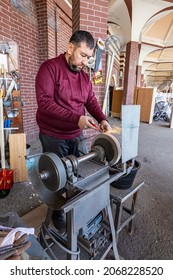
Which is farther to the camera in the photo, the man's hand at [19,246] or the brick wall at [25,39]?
the brick wall at [25,39]

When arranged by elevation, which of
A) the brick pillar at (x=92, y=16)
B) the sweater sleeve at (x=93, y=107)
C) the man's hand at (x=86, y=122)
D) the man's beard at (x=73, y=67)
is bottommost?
the man's hand at (x=86, y=122)

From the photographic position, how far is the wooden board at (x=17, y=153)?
7.27ft

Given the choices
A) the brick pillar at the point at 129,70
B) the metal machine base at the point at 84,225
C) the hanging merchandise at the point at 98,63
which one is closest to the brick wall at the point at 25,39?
the hanging merchandise at the point at 98,63

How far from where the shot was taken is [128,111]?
91cm

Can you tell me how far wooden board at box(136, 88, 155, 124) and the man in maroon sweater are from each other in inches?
218

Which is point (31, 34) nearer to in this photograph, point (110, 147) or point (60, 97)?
point (60, 97)

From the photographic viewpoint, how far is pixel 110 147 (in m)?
1.04

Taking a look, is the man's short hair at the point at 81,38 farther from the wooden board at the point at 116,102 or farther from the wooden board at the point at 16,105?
the wooden board at the point at 116,102

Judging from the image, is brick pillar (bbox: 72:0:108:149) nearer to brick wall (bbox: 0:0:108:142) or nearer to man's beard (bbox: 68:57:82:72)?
brick wall (bbox: 0:0:108:142)

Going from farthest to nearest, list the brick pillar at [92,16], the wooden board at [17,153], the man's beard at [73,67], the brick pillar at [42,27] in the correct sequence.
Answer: the brick pillar at [42,27]
the wooden board at [17,153]
the brick pillar at [92,16]
the man's beard at [73,67]

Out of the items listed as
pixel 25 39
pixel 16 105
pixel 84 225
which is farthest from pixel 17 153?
pixel 25 39

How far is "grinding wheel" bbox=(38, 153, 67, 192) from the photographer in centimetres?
78
